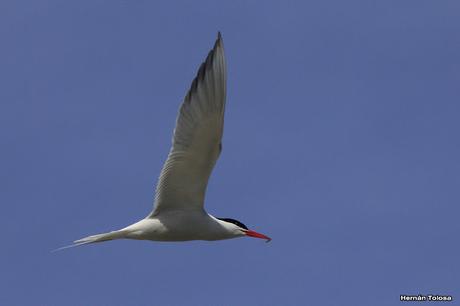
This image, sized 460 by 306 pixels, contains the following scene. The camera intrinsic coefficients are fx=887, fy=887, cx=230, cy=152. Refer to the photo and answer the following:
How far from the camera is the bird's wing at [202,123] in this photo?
9984 millimetres

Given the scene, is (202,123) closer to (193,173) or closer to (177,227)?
(193,173)

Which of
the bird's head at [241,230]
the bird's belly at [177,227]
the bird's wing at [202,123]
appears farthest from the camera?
the bird's head at [241,230]

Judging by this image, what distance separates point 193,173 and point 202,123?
0.73 m

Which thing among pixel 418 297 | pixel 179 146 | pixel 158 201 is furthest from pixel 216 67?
pixel 418 297

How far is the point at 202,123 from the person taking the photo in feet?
32.8

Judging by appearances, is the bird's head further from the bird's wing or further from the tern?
the bird's wing

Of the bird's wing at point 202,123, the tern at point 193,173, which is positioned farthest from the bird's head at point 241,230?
the bird's wing at point 202,123

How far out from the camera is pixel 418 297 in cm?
979

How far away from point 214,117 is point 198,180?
0.93 m

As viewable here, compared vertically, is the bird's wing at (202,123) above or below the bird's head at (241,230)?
above

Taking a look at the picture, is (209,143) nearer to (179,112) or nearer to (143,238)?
(179,112)

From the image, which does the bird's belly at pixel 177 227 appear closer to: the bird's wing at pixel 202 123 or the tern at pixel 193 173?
the tern at pixel 193 173

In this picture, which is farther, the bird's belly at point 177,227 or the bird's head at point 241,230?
the bird's head at point 241,230

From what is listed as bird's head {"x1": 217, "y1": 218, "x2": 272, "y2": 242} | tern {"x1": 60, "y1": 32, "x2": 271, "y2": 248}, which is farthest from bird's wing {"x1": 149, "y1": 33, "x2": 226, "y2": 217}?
bird's head {"x1": 217, "y1": 218, "x2": 272, "y2": 242}
